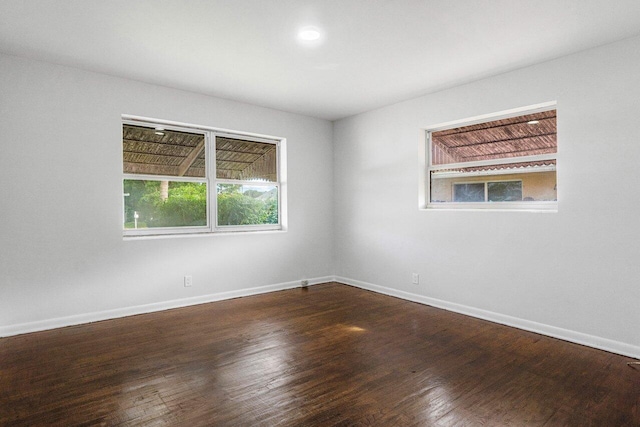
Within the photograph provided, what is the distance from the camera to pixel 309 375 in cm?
256

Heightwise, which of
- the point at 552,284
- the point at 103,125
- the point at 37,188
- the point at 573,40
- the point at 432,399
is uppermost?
the point at 573,40

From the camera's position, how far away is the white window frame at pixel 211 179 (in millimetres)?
4230

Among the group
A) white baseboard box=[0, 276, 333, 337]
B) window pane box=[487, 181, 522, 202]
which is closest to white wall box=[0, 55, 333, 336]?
white baseboard box=[0, 276, 333, 337]

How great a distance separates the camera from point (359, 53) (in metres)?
3.31

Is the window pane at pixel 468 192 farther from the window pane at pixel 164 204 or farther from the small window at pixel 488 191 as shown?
the window pane at pixel 164 204

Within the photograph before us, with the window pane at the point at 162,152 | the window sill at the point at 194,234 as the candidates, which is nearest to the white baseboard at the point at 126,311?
the window sill at the point at 194,234

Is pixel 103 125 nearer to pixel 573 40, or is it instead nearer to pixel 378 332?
pixel 378 332

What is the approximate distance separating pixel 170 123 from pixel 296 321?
2.76 meters

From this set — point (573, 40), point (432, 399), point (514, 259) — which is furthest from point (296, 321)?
point (573, 40)

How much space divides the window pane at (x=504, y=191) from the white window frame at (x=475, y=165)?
0.06 meters

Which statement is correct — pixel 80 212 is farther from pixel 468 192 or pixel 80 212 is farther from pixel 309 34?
pixel 468 192

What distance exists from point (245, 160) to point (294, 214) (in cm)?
105

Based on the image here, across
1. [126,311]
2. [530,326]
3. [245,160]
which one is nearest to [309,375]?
[530,326]

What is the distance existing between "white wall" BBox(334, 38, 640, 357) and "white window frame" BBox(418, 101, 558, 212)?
0.09 m
